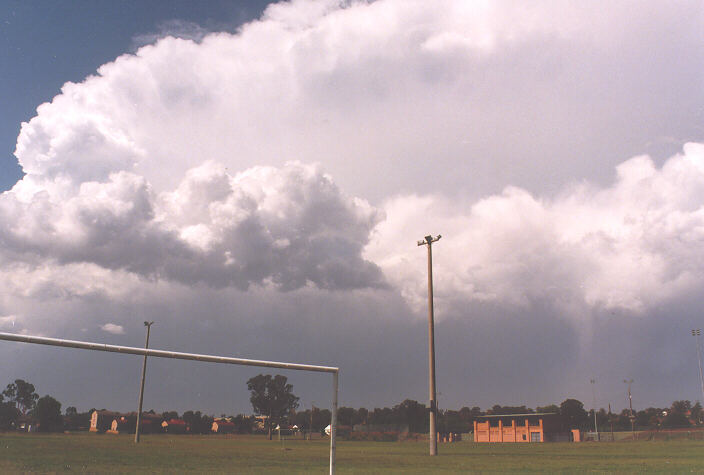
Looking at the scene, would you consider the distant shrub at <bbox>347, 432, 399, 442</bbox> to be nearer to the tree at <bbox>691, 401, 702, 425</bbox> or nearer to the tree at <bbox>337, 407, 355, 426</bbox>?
the tree at <bbox>337, 407, 355, 426</bbox>

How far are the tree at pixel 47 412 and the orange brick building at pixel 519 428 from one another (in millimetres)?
87584

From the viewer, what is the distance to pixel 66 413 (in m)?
11.0

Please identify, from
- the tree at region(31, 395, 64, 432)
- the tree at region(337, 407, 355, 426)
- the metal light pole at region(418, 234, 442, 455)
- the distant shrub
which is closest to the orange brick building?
the distant shrub

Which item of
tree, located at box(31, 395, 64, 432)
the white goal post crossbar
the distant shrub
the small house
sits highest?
the white goal post crossbar

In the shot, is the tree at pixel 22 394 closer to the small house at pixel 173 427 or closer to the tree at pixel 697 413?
the small house at pixel 173 427

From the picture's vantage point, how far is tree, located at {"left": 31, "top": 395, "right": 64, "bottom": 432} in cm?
1034

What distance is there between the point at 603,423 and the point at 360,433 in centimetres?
10171

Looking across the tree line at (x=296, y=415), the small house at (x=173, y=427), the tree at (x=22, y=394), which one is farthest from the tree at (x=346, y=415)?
the tree at (x=22, y=394)

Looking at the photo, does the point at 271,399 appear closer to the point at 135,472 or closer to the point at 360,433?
the point at 135,472

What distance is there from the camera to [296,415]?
327 ft

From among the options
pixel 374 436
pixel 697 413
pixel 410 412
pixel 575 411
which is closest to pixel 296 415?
pixel 374 436

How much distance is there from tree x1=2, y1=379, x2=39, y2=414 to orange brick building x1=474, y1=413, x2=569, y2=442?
8852cm

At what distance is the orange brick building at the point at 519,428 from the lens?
A: 3462 inches

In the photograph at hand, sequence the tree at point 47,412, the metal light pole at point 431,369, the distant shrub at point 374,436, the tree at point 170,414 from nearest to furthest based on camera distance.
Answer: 1. the tree at point 47,412
2. the tree at point 170,414
3. the metal light pole at point 431,369
4. the distant shrub at point 374,436
